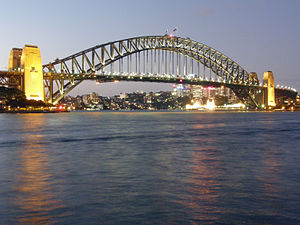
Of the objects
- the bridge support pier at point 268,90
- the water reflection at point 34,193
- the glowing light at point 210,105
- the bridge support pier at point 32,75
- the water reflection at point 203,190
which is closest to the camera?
the water reflection at point 34,193

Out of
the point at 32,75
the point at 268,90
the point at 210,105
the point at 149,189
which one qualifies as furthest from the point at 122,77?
the point at 210,105

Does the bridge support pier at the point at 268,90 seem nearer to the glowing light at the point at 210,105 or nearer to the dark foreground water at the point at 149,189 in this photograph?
the glowing light at the point at 210,105

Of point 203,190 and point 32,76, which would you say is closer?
point 203,190

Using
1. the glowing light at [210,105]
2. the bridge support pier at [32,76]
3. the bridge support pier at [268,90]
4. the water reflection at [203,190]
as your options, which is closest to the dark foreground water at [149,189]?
the water reflection at [203,190]

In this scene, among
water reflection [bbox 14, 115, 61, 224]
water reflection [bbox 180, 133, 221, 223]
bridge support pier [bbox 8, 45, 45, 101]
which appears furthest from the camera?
bridge support pier [bbox 8, 45, 45, 101]

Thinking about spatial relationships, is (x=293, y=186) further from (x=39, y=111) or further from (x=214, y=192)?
(x=39, y=111)

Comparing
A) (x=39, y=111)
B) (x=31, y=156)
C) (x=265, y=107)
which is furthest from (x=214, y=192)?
(x=265, y=107)

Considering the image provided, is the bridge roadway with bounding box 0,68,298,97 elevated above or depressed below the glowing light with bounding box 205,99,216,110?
above

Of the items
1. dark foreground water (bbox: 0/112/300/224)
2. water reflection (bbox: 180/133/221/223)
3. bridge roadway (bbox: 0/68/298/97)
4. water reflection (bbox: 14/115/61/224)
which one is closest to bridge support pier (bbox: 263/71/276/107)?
bridge roadway (bbox: 0/68/298/97)

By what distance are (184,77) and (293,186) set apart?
3634 inches

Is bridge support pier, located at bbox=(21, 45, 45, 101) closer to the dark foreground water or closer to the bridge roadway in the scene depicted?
the bridge roadway

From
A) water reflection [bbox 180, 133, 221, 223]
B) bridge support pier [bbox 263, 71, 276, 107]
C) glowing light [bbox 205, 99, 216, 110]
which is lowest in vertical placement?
water reflection [bbox 180, 133, 221, 223]

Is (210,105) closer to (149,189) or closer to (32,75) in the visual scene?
(32,75)

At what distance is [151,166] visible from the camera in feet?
44.4
